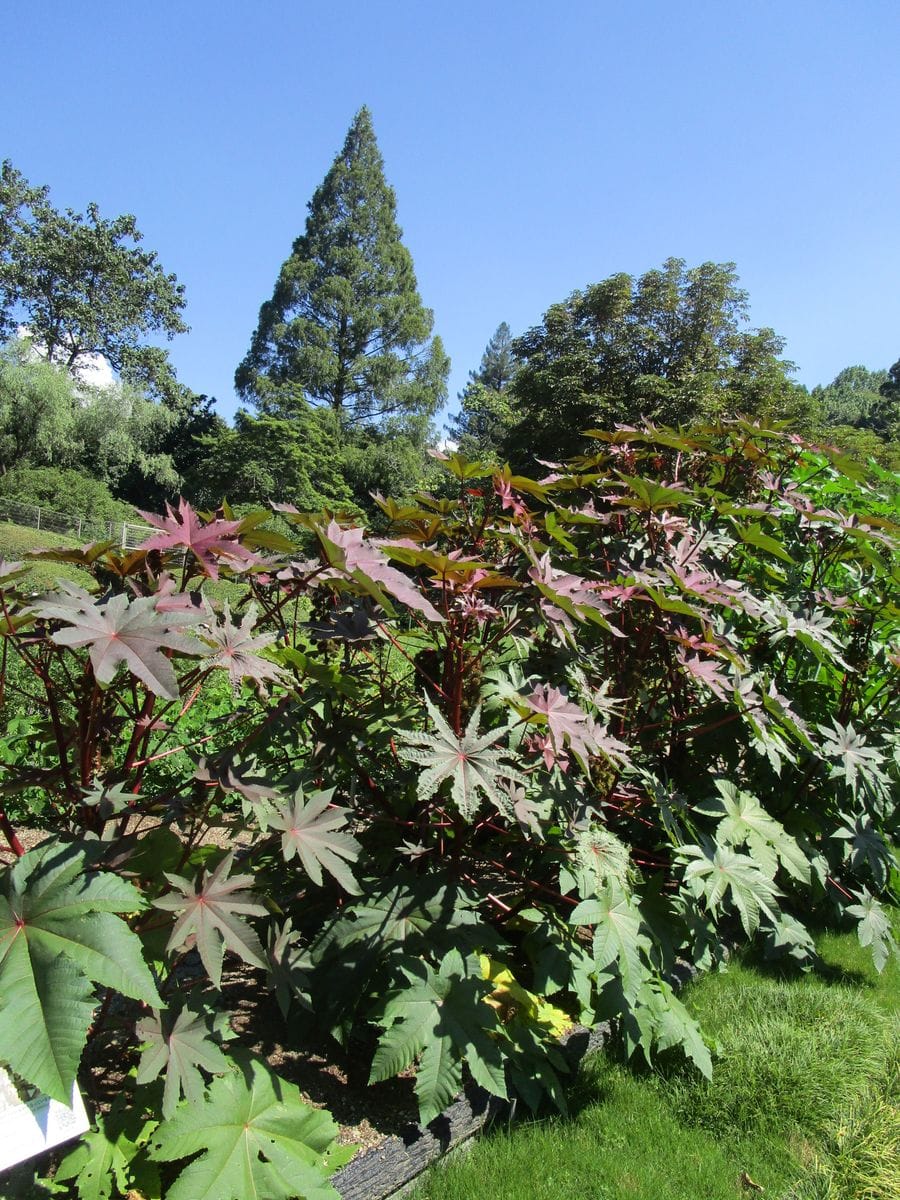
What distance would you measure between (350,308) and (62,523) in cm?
1376

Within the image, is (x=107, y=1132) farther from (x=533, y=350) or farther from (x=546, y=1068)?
(x=533, y=350)

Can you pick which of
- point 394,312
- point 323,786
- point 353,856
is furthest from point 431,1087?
point 394,312

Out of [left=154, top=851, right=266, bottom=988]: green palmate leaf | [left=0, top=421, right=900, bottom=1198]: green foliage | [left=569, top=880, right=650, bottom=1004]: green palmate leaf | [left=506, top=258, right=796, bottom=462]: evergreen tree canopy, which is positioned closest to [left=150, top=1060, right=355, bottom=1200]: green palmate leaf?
[left=0, top=421, right=900, bottom=1198]: green foliage

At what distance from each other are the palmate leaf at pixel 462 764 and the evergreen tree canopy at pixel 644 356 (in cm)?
1584

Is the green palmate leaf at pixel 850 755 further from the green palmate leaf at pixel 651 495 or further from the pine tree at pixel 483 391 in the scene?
the pine tree at pixel 483 391

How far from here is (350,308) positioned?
101ft

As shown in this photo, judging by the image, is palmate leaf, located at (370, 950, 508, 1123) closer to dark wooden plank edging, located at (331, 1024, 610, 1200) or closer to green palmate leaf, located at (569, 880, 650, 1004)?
dark wooden plank edging, located at (331, 1024, 610, 1200)

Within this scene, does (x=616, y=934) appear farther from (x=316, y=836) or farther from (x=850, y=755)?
(x=850, y=755)

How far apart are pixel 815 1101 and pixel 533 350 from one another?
1879 cm

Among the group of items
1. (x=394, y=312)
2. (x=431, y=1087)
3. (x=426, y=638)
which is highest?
(x=394, y=312)

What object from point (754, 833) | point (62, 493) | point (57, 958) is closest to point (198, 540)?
→ point (57, 958)

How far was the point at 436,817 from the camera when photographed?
216cm

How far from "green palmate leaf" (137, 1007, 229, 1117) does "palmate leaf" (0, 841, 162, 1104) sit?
0.42 metres

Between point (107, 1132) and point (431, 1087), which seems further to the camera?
Answer: point (431, 1087)
